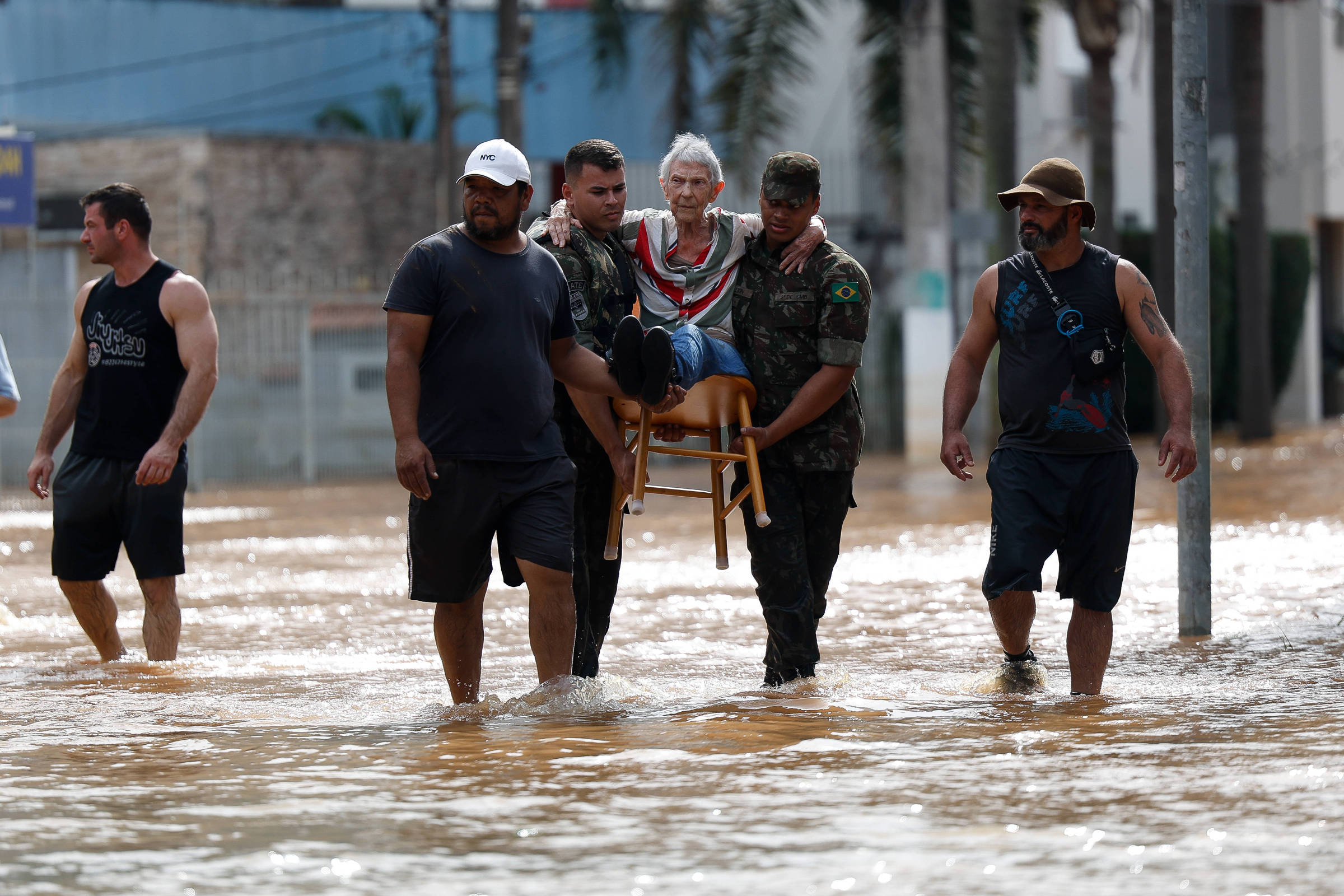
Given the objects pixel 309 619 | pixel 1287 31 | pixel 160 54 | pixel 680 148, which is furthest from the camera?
pixel 1287 31

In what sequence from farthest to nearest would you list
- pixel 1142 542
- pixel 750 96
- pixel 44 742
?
pixel 750 96, pixel 1142 542, pixel 44 742

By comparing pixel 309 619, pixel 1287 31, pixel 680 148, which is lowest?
pixel 309 619

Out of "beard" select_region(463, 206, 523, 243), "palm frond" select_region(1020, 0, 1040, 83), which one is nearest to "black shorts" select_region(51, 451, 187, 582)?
"beard" select_region(463, 206, 523, 243)

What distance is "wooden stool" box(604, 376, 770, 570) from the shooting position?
5.86 metres

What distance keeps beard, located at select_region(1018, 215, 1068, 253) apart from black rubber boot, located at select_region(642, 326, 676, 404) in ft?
4.26

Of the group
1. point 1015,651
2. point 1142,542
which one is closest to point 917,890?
point 1015,651

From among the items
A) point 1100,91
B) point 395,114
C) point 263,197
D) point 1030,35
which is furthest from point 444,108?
point 1100,91

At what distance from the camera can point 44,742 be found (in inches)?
213

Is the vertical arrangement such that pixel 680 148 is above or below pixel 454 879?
above

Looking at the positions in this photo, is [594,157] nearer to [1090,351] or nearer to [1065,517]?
[1090,351]

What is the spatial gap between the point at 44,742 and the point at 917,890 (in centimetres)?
292

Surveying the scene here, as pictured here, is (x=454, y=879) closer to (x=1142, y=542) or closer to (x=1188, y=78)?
(x=1188, y=78)

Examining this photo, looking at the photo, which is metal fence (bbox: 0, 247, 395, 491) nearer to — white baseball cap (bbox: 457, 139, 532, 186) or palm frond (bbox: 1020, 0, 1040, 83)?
palm frond (bbox: 1020, 0, 1040, 83)

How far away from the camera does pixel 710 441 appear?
246 inches
